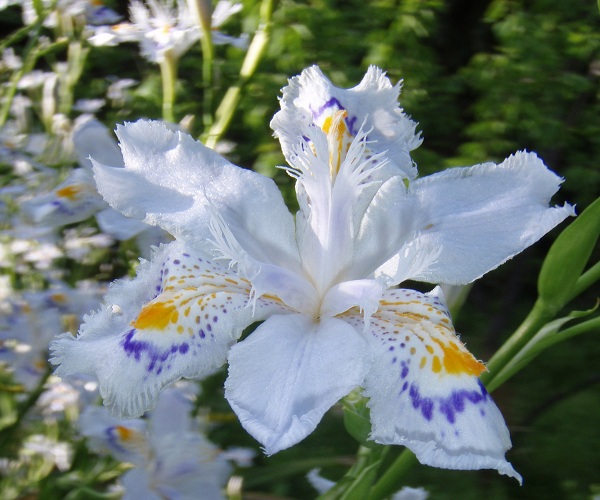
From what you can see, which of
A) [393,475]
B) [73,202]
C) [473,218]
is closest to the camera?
[473,218]

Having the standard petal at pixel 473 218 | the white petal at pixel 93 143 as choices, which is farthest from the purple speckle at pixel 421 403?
the white petal at pixel 93 143

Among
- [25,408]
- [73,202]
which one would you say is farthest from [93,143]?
[25,408]

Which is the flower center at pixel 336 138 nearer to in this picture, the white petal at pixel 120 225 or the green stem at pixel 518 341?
the green stem at pixel 518 341

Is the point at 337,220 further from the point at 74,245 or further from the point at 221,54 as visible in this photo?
the point at 221,54

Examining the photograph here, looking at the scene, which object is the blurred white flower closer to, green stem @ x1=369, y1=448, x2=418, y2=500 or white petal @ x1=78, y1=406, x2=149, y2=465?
white petal @ x1=78, y1=406, x2=149, y2=465

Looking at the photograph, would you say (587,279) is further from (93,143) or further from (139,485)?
(93,143)

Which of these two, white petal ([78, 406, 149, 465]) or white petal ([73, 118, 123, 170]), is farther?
white petal ([73, 118, 123, 170])

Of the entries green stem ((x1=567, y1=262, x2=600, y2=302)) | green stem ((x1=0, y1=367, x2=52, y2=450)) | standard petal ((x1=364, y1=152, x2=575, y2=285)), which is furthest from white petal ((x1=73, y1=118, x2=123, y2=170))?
green stem ((x1=567, y1=262, x2=600, y2=302))
